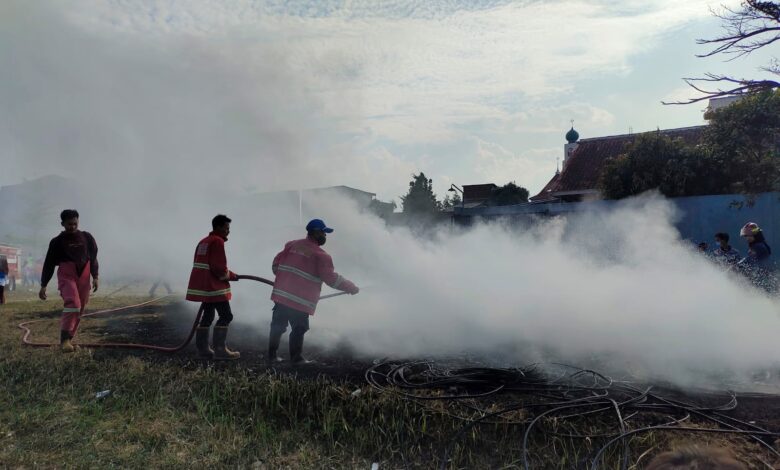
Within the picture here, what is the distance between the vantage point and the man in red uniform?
238 inches

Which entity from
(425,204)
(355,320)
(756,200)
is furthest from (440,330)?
(425,204)

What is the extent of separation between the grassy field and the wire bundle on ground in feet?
0.29

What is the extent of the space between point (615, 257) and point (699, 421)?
7331 millimetres

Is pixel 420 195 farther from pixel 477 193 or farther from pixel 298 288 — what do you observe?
pixel 298 288

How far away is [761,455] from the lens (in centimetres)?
335

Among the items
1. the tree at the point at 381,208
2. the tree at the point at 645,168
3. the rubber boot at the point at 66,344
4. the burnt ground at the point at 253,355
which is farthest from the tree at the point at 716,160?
the rubber boot at the point at 66,344

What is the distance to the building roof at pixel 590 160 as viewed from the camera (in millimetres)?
22969

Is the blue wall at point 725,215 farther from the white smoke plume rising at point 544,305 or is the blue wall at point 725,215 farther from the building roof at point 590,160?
the building roof at point 590,160

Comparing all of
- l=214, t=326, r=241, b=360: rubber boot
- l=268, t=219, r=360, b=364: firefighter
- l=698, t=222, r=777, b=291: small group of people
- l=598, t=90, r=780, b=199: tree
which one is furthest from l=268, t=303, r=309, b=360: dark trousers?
l=598, t=90, r=780, b=199: tree

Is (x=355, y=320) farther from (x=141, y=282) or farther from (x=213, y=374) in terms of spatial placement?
(x=141, y=282)

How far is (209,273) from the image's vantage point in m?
6.11

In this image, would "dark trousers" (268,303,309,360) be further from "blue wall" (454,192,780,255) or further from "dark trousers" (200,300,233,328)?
"blue wall" (454,192,780,255)

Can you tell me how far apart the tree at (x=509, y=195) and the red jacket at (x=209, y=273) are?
33054 mm

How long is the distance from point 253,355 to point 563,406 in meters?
3.76
